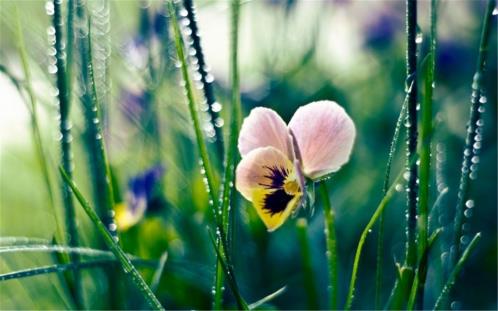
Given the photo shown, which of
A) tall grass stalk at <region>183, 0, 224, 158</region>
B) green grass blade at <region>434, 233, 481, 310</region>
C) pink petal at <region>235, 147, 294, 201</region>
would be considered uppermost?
tall grass stalk at <region>183, 0, 224, 158</region>

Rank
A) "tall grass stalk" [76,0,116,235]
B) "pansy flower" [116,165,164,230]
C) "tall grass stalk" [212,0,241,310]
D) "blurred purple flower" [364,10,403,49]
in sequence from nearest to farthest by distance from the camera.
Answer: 1. "tall grass stalk" [212,0,241,310]
2. "tall grass stalk" [76,0,116,235]
3. "pansy flower" [116,165,164,230]
4. "blurred purple flower" [364,10,403,49]

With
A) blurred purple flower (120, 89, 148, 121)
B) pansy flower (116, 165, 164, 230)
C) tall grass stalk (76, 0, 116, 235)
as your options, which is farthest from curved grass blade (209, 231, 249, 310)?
blurred purple flower (120, 89, 148, 121)

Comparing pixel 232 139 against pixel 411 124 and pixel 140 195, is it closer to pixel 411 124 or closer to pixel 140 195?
pixel 411 124

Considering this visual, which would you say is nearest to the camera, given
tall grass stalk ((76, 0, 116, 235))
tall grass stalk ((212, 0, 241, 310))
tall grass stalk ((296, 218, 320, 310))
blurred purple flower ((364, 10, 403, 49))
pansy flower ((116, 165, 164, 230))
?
tall grass stalk ((212, 0, 241, 310))

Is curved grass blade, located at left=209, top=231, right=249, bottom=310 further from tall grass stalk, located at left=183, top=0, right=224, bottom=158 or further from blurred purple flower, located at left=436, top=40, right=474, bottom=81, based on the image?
blurred purple flower, located at left=436, top=40, right=474, bottom=81

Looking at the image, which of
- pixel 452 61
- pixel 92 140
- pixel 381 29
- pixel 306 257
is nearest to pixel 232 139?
pixel 306 257

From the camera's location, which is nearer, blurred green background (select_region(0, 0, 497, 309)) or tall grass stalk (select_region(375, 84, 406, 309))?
tall grass stalk (select_region(375, 84, 406, 309))

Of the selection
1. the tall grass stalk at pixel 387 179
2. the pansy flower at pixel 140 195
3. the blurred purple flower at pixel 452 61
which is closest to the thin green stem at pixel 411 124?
the tall grass stalk at pixel 387 179
